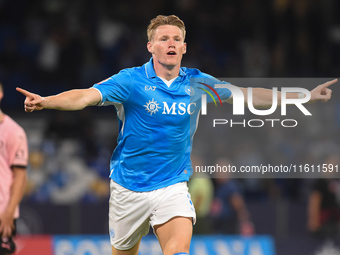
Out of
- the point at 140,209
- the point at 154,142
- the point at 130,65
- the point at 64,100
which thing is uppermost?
the point at 130,65

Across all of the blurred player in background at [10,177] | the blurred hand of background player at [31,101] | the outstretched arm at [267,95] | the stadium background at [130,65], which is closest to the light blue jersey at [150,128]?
the outstretched arm at [267,95]

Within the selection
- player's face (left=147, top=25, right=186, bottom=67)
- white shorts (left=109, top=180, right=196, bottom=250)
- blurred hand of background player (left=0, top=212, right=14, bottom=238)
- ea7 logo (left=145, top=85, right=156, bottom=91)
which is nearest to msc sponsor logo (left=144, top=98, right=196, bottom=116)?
ea7 logo (left=145, top=85, right=156, bottom=91)

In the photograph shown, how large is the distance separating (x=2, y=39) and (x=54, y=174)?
185 inches

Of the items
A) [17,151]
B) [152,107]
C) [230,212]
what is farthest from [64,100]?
[230,212]

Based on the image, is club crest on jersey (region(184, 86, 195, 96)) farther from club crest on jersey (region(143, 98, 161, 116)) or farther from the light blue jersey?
club crest on jersey (region(143, 98, 161, 116))

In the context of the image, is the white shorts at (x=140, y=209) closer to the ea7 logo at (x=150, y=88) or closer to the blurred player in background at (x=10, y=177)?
the ea7 logo at (x=150, y=88)

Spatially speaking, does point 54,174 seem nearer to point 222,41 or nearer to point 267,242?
point 267,242

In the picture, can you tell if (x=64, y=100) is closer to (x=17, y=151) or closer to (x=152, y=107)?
(x=152, y=107)

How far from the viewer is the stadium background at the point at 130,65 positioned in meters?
10.5

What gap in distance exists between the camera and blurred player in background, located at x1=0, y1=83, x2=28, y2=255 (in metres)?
6.82

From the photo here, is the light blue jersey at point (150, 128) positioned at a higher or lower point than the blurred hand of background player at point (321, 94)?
lower

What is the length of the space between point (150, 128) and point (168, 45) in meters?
0.74

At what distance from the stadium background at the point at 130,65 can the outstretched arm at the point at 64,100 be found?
221 inches

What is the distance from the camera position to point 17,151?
696cm
